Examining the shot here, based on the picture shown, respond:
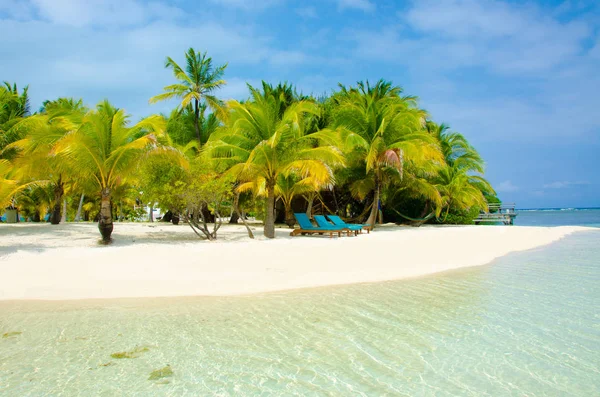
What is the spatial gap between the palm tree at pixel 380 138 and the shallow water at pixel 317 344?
36.2 ft

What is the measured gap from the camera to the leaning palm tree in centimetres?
1001

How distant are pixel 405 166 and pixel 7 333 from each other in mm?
17428

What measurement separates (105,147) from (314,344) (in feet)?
27.9

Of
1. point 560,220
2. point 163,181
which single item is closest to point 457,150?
point 163,181

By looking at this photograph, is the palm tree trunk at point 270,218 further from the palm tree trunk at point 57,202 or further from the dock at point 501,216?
the dock at point 501,216

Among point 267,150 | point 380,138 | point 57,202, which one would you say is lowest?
point 57,202

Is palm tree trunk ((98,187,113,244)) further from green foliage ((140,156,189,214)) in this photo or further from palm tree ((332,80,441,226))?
palm tree ((332,80,441,226))

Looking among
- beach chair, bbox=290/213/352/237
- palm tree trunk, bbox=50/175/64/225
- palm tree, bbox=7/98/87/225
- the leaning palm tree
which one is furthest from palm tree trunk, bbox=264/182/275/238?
palm tree trunk, bbox=50/175/64/225

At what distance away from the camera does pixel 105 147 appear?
Answer: 10312 mm

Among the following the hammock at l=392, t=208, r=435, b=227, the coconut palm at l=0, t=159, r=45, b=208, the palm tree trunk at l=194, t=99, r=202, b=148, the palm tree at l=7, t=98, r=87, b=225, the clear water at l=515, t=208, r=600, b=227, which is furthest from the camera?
the clear water at l=515, t=208, r=600, b=227

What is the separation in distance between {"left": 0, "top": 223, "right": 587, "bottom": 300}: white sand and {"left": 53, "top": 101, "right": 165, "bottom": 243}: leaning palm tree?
5.68 feet

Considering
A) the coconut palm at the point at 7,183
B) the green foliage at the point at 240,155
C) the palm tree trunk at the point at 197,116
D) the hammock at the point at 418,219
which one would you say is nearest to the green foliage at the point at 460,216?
the green foliage at the point at 240,155

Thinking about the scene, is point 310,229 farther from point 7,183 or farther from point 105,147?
point 7,183

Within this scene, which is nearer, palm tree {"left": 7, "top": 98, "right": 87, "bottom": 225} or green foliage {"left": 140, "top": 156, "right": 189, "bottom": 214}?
palm tree {"left": 7, "top": 98, "right": 87, "bottom": 225}
